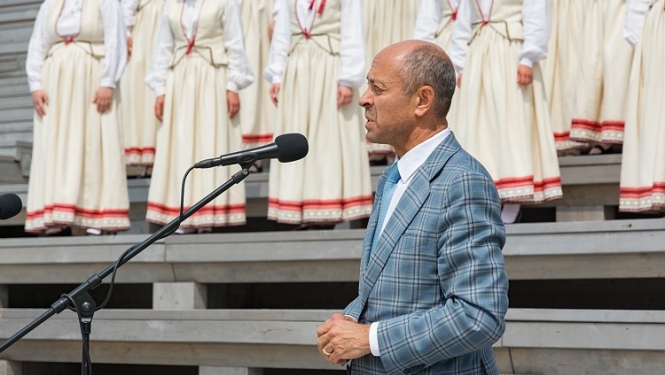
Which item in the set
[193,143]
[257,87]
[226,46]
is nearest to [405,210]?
[193,143]

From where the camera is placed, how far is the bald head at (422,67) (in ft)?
7.80

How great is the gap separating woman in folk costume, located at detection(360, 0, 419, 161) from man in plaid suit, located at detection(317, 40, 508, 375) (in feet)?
13.1

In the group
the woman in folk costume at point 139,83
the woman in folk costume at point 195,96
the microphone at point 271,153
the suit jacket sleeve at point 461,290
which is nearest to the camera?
the suit jacket sleeve at point 461,290

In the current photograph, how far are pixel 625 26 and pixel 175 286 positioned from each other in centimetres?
227

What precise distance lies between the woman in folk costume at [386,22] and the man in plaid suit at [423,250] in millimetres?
3983

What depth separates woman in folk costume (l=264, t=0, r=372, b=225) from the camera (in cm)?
545

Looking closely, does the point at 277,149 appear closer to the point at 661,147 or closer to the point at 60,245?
the point at 661,147

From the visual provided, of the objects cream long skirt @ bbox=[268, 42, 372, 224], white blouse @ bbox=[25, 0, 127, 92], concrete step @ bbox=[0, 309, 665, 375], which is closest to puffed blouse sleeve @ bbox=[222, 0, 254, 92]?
cream long skirt @ bbox=[268, 42, 372, 224]

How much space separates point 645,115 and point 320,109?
154 centimetres

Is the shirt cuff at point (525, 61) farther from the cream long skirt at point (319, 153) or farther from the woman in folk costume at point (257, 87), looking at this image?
the woman in folk costume at point (257, 87)

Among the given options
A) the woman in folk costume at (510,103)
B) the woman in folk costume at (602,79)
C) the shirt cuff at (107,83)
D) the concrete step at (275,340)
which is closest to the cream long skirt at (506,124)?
the woman in folk costume at (510,103)

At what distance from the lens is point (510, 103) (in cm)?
515

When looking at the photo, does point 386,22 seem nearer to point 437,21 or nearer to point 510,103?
point 437,21

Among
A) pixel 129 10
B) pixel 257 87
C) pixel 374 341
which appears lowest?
pixel 374 341
